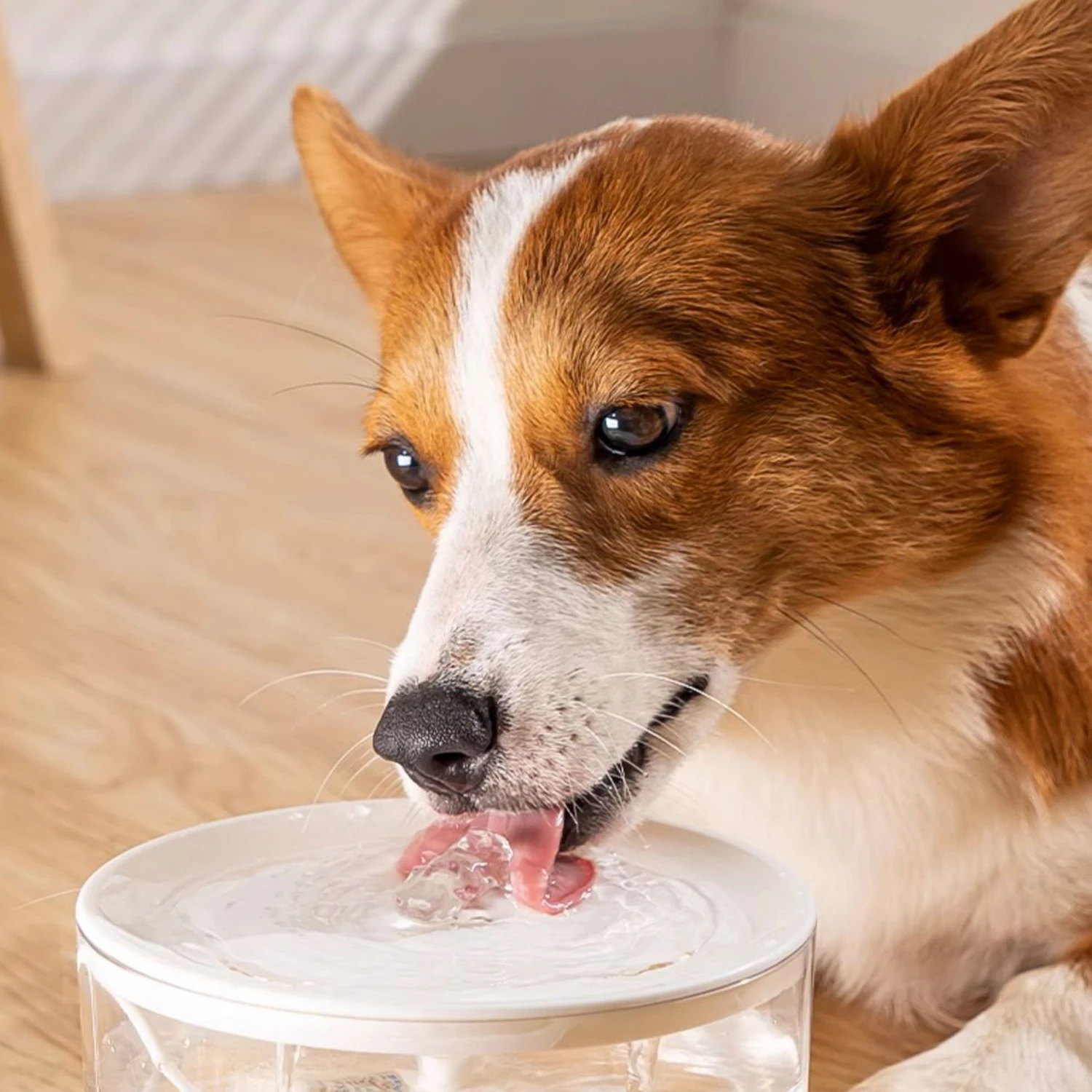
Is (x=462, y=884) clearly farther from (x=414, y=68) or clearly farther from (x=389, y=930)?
(x=414, y=68)

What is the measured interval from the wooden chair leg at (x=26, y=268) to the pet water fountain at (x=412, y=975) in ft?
5.81

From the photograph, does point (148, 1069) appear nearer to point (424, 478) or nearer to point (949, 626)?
point (424, 478)

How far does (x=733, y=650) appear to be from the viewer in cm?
112

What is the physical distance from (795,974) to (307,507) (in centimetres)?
140

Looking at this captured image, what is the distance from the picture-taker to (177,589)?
6.72 ft

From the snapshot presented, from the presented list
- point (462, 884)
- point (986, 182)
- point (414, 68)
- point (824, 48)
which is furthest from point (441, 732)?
point (414, 68)

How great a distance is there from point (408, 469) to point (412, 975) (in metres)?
0.38

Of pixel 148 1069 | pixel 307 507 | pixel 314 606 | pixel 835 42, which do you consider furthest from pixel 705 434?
pixel 835 42

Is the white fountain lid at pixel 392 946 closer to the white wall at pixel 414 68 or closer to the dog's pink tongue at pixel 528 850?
the dog's pink tongue at pixel 528 850

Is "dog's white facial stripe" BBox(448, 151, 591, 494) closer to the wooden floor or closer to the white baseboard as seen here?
the wooden floor

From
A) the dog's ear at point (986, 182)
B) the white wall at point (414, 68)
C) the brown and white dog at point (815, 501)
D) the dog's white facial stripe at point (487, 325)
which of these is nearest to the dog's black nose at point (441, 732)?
the brown and white dog at point (815, 501)

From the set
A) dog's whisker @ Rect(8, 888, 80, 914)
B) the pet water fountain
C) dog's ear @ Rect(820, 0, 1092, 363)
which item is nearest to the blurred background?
dog's whisker @ Rect(8, 888, 80, 914)

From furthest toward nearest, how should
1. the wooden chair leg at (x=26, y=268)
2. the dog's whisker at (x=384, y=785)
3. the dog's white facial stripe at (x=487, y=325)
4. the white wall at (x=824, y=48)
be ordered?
the white wall at (x=824, y=48)
the wooden chair leg at (x=26, y=268)
the dog's whisker at (x=384, y=785)
the dog's white facial stripe at (x=487, y=325)

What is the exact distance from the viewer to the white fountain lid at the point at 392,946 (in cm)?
86
